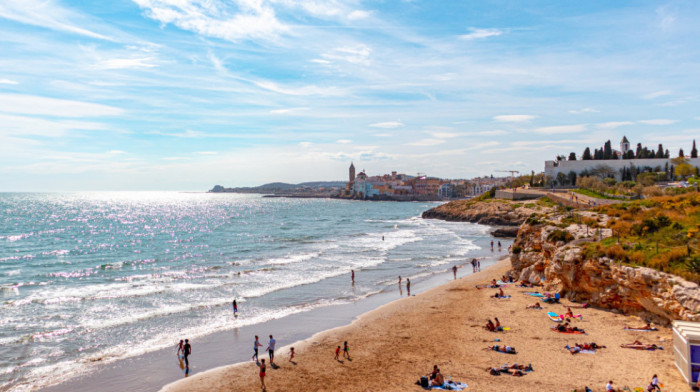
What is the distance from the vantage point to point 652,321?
63.7 feet

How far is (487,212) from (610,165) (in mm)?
25405

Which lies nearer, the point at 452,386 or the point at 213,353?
the point at 452,386

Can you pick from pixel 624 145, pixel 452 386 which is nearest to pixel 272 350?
pixel 452 386

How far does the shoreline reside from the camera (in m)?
16.0

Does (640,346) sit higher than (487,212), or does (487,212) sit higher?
(487,212)

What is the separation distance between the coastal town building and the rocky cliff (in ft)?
195

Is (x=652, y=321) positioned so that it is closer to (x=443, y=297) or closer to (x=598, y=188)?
(x=443, y=297)

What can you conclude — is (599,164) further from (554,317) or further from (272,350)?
(272,350)

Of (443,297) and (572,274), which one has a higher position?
(572,274)

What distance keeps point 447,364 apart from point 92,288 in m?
25.7

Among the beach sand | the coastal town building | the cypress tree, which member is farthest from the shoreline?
the cypress tree

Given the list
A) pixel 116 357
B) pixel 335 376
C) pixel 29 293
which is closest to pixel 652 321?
pixel 335 376

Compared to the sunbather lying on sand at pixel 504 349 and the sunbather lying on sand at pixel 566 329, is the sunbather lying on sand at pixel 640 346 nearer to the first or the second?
the sunbather lying on sand at pixel 566 329

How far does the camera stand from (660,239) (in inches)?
877
